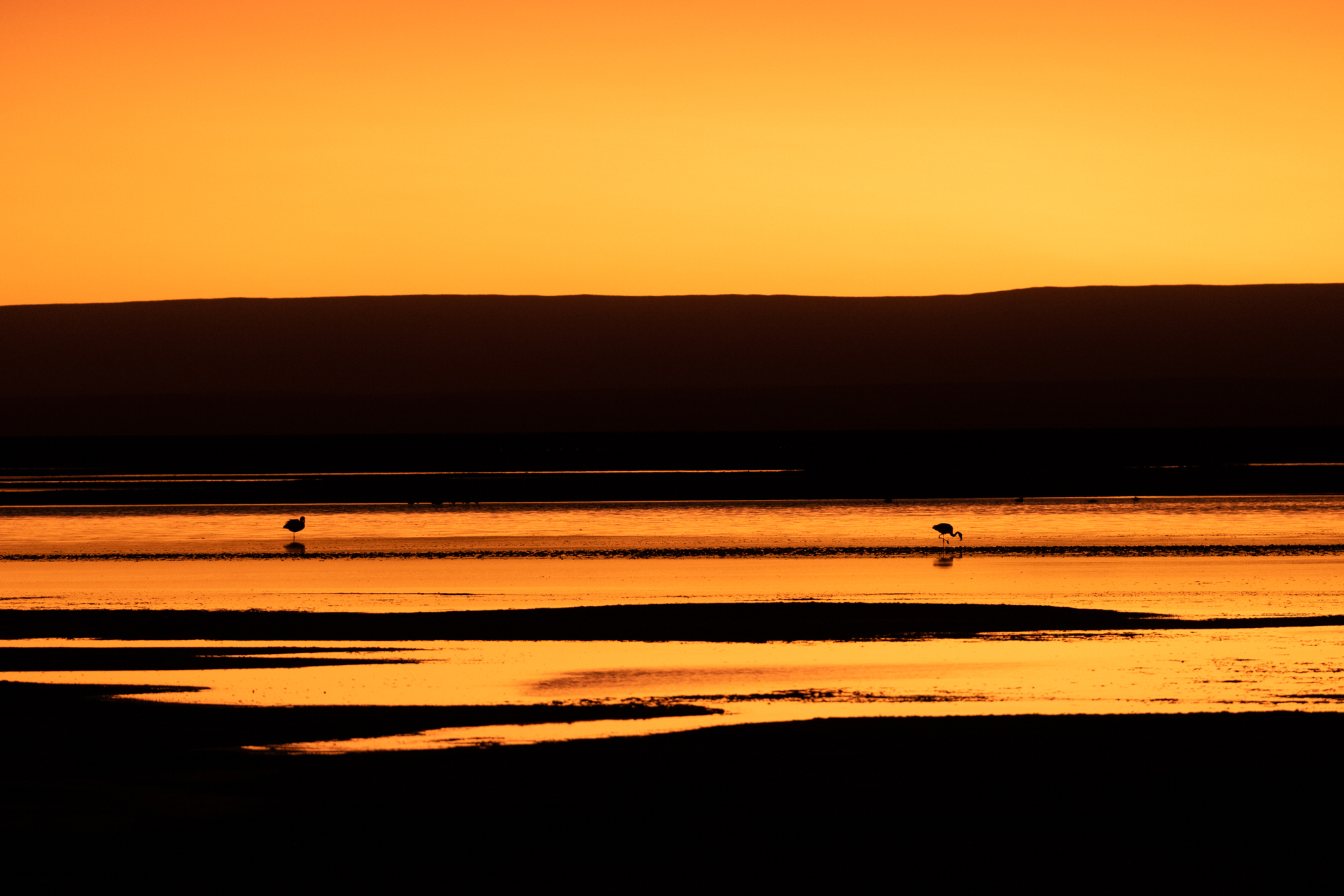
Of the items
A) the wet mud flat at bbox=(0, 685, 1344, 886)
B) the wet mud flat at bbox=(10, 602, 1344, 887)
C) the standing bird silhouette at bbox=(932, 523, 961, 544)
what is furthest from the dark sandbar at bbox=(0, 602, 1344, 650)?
the standing bird silhouette at bbox=(932, 523, 961, 544)

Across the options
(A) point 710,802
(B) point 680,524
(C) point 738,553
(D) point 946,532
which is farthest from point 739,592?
(B) point 680,524

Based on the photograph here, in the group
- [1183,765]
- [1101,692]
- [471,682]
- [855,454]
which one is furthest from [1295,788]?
[855,454]

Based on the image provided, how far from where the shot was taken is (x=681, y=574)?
25734mm

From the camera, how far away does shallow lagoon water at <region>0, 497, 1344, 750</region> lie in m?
14.8

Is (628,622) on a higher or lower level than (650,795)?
higher

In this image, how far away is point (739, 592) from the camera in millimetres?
23141

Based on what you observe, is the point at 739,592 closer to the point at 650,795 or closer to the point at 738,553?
the point at 738,553

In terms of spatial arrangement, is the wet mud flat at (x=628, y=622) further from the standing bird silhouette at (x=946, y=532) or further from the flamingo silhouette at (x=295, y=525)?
the flamingo silhouette at (x=295, y=525)

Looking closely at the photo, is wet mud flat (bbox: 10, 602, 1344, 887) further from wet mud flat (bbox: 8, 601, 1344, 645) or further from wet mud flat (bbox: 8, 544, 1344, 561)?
wet mud flat (bbox: 8, 544, 1344, 561)

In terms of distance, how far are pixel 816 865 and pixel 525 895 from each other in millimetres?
1685

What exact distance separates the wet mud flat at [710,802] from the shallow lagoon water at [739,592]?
35.7 inches

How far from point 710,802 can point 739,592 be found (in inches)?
484

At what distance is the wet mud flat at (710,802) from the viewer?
31.3 ft

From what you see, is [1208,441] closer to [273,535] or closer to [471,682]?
[273,535]
